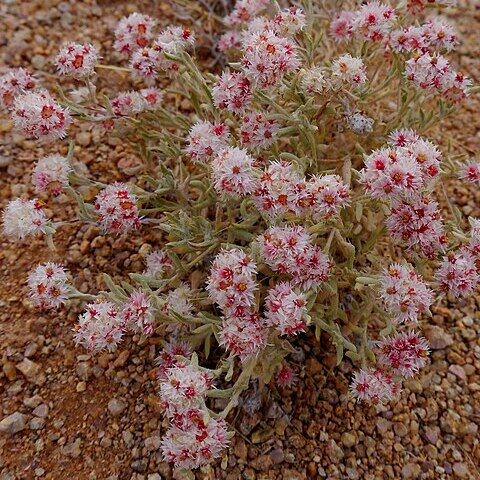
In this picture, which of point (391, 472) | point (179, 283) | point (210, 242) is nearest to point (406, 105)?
point (210, 242)

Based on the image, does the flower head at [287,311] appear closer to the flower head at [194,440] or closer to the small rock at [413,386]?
the flower head at [194,440]

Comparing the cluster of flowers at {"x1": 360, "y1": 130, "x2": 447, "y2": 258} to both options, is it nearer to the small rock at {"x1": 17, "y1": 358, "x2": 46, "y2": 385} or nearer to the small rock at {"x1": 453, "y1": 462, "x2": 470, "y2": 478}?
the small rock at {"x1": 453, "y1": 462, "x2": 470, "y2": 478}

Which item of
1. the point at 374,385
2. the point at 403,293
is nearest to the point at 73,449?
the point at 374,385

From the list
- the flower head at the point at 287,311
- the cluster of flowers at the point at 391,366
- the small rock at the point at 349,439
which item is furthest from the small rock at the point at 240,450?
the flower head at the point at 287,311

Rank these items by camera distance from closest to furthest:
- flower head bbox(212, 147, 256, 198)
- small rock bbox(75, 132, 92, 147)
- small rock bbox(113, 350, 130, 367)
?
flower head bbox(212, 147, 256, 198), small rock bbox(113, 350, 130, 367), small rock bbox(75, 132, 92, 147)

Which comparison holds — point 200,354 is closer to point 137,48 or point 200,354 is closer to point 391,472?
point 391,472

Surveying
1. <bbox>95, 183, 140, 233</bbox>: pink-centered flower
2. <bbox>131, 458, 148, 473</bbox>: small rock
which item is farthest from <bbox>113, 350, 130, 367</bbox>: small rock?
<bbox>95, 183, 140, 233</bbox>: pink-centered flower

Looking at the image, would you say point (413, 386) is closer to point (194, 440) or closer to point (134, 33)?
point (194, 440)
